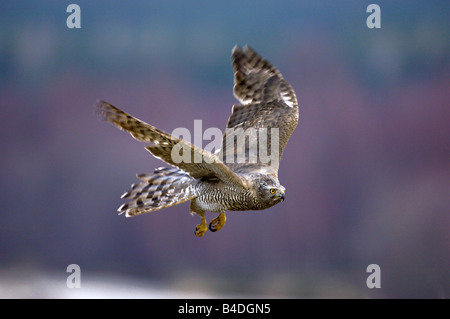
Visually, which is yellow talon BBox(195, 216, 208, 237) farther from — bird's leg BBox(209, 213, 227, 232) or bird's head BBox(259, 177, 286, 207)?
bird's head BBox(259, 177, 286, 207)

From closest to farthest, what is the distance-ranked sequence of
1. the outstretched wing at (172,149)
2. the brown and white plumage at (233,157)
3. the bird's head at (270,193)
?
the outstretched wing at (172,149), the brown and white plumage at (233,157), the bird's head at (270,193)

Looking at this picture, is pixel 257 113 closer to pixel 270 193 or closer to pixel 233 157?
pixel 233 157

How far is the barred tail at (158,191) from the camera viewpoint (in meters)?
3.23

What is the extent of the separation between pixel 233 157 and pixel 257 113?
0.39 metres

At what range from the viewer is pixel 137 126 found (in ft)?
8.70

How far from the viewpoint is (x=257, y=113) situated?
12.1 ft

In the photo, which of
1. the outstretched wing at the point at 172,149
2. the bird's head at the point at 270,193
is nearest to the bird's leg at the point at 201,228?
the outstretched wing at the point at 172,149

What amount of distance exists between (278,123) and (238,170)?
50cm

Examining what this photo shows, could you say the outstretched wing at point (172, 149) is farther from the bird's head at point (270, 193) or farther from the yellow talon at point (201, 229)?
the yellow talon at point (201, 229)

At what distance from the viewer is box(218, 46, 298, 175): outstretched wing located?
138 inches

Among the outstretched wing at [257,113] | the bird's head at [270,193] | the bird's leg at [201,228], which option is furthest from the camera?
the outstretched wing at [257,113]

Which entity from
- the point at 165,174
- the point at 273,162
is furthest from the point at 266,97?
the point at 165,174

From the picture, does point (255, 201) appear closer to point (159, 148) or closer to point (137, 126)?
point (159, 148)

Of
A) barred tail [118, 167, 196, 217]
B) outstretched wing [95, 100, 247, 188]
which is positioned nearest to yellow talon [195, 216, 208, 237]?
barred tail [118, 167, 196, 217]
